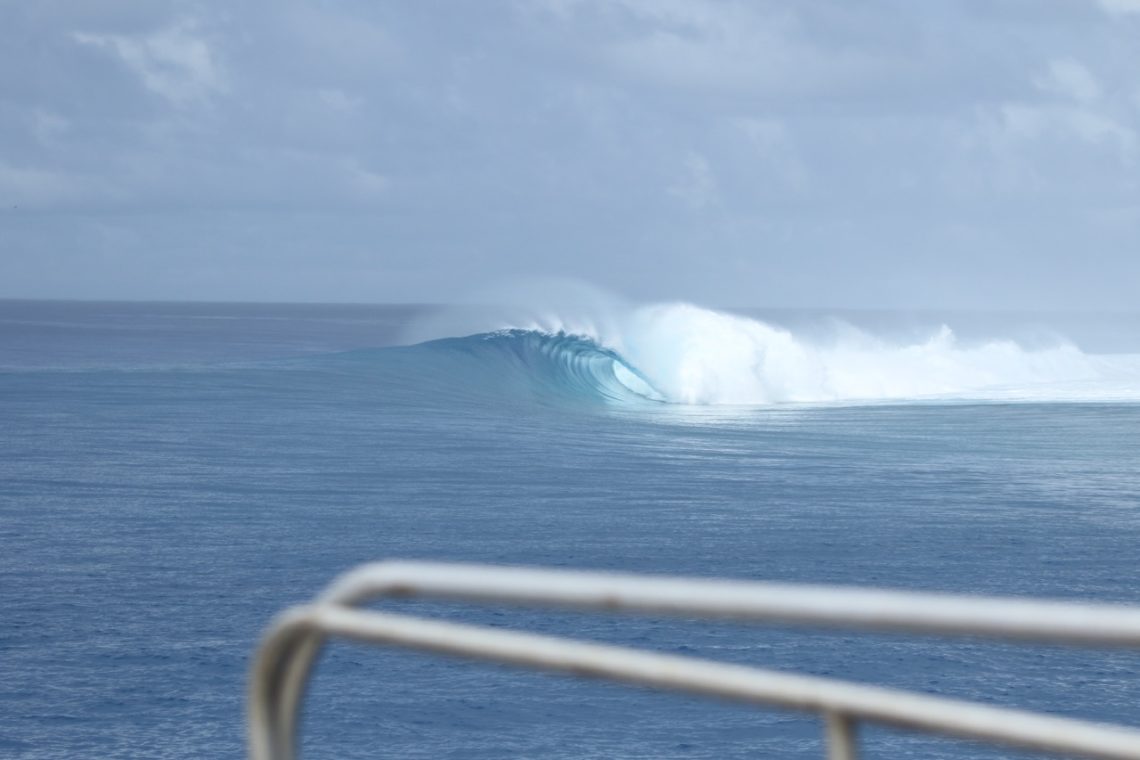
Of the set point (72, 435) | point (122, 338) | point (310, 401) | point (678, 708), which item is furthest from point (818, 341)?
point (122, 338)

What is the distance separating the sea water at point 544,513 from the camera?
14.2 meters

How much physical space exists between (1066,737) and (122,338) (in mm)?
109962

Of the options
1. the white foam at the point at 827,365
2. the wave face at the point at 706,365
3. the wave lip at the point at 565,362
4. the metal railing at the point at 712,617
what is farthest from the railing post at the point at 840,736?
the white foam at the point at 827,365

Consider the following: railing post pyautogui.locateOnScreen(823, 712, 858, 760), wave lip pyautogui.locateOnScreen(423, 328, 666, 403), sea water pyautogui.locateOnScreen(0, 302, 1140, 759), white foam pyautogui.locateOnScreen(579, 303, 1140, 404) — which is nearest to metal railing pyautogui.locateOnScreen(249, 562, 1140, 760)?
railing post pyautogui.locateOnScreen(823, 712, 858, 760)

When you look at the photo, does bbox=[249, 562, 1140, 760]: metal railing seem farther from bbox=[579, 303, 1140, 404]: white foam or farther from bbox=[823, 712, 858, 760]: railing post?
bbox=[579, 303, 1140, 404]: white foam

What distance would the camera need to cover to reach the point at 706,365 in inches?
1981

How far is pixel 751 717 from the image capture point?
14.2 metres

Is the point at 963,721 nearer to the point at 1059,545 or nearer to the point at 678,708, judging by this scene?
the point at 678,708

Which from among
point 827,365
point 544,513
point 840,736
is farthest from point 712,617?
point 827,365

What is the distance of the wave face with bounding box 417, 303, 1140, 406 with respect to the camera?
4969 centimetres

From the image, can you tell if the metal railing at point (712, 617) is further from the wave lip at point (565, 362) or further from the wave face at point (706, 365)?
the wave lip at point (565, 362)

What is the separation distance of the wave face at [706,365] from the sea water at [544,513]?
0.45 ft

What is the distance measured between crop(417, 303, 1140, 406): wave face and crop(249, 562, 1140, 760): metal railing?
152ft

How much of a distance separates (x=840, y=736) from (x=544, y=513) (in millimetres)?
24214
